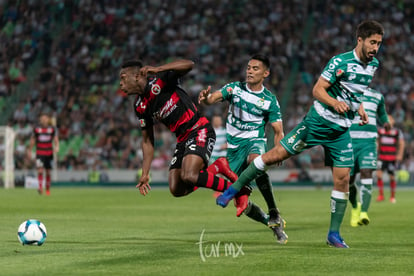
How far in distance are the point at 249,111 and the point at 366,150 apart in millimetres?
3106

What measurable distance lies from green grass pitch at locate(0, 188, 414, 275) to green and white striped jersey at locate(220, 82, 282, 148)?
1.25 meters

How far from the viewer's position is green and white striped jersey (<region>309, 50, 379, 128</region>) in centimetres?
792

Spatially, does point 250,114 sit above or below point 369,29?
below

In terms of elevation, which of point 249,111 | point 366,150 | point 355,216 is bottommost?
point 355,216

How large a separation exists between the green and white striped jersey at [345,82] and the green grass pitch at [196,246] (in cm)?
138

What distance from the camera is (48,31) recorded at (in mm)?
33594

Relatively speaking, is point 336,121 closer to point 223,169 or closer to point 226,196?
point 226,196

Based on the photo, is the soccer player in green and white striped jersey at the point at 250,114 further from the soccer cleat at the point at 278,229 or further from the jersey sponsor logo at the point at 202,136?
the soccer cleat at the point at 278,229

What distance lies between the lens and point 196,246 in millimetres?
8156

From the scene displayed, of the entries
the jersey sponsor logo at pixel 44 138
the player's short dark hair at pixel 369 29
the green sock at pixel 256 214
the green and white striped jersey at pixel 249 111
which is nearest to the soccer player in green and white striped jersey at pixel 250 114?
the green and white striped jersey at pixel 249 111

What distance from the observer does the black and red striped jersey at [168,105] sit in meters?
8.52

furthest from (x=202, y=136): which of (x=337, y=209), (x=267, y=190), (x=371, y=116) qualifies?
(x=371, y=116)

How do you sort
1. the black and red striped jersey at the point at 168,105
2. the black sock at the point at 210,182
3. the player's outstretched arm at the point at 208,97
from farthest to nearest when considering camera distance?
the player's outstretched arm at the point at 208,97 < the black and red striped jersey at the point at 168,105 < the black sock at the point at 210,182

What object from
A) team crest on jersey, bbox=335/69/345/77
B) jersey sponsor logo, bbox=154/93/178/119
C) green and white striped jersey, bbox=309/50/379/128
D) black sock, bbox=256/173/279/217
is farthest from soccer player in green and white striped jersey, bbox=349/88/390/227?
jersey sponsor logo, bbox=154/93/178/119
